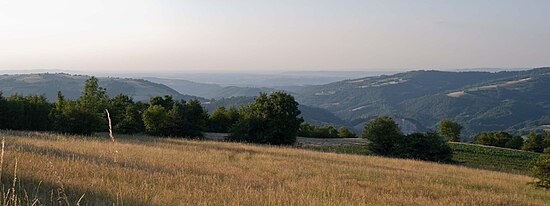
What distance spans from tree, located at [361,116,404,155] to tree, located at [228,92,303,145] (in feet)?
26.6

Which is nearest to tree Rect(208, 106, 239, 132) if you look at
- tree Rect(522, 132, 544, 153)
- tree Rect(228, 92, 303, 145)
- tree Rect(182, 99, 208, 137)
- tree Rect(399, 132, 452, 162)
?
tree Rect(182, 99, 208, 137)

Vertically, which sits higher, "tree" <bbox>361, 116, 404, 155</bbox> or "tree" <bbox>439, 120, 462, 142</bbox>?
"tree" <bbox>361, 116, 404, 155</bbox>

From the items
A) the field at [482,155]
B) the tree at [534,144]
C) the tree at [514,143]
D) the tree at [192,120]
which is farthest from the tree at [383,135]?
the tree at [514,143]

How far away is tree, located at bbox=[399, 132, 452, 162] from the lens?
37875 mm

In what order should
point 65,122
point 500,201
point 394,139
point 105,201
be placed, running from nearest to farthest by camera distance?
1. point 105,201
2. point 500,201
3. point 65,122
4. point 394,139

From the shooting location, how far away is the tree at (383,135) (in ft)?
131

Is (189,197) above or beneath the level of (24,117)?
above

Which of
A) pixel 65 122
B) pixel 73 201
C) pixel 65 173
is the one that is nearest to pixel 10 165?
pixel 65 173

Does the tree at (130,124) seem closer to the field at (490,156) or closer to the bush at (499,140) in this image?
the field at (490,156)

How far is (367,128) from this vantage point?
4122 centimetres

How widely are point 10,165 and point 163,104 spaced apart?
47223mm

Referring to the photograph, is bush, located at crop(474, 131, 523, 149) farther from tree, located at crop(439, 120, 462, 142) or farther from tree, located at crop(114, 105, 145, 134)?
tree, located at crop(114, 105, 145, 134)

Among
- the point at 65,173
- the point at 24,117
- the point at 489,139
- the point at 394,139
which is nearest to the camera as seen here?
the point at 65,173

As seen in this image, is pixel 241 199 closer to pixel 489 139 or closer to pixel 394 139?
pixel 394 139
